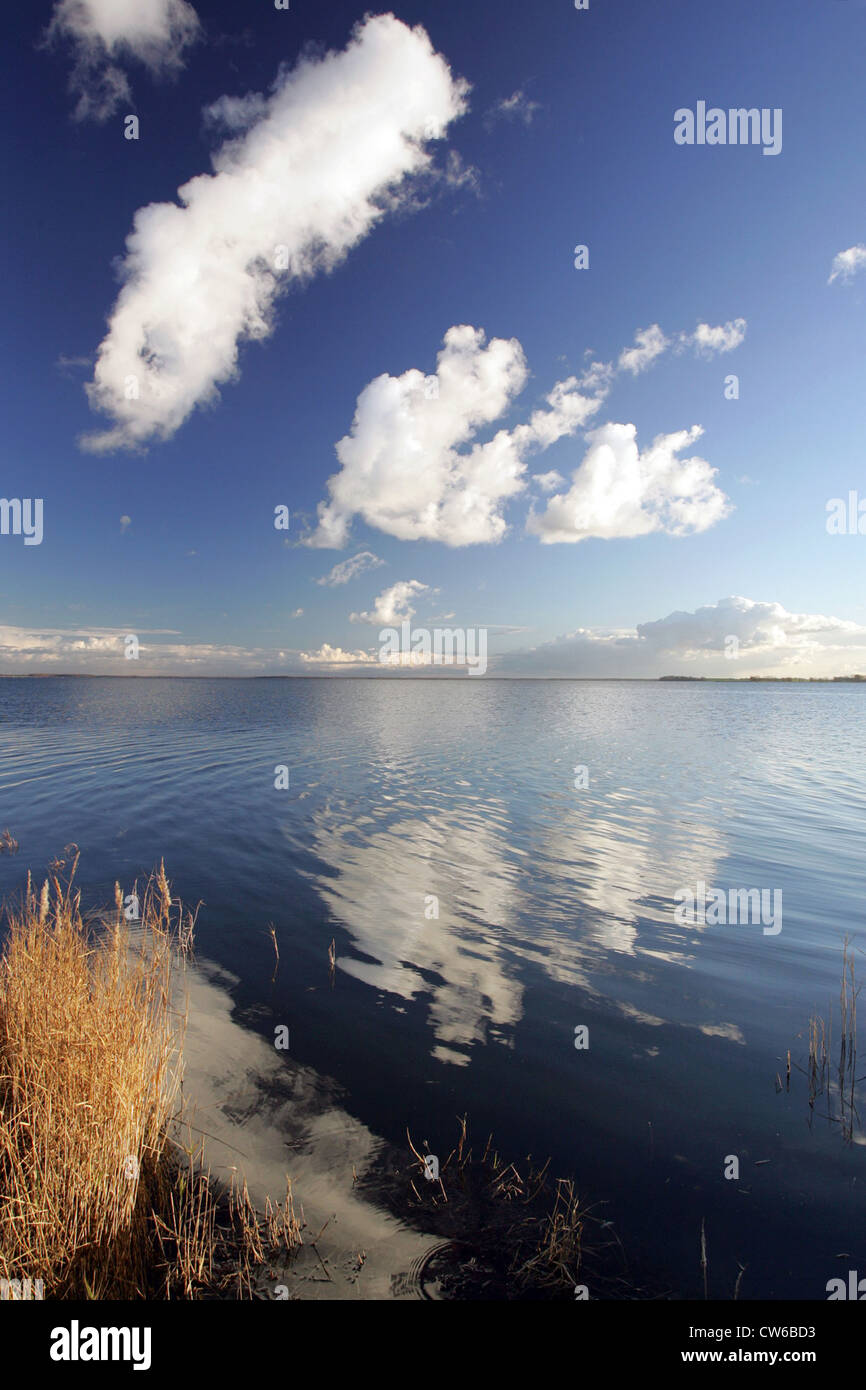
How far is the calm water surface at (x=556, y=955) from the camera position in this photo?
19.9ft

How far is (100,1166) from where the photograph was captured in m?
5.02

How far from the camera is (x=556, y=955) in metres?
11.2

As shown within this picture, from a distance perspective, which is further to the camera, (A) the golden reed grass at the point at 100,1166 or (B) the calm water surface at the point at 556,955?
(B) the calm water surface at the point at 556,955

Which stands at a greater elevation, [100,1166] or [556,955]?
[100,1166]

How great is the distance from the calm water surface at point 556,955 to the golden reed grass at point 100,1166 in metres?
2.06

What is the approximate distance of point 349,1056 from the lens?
8.02 metres

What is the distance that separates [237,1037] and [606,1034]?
5.50 metres

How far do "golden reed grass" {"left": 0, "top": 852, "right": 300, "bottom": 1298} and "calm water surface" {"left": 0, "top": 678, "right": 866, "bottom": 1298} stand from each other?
2.06m

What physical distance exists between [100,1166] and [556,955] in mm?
8226

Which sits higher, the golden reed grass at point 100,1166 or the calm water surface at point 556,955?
the golden reed grass at point 100,1166

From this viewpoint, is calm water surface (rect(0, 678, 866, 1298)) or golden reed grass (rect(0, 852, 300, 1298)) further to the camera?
calm water surface (rect(0, 678, 866, 1298))

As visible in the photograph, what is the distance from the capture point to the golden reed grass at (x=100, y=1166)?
4574mm

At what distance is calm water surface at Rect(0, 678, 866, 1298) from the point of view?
607 centimetres

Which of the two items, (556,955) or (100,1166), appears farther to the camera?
(556,955)
